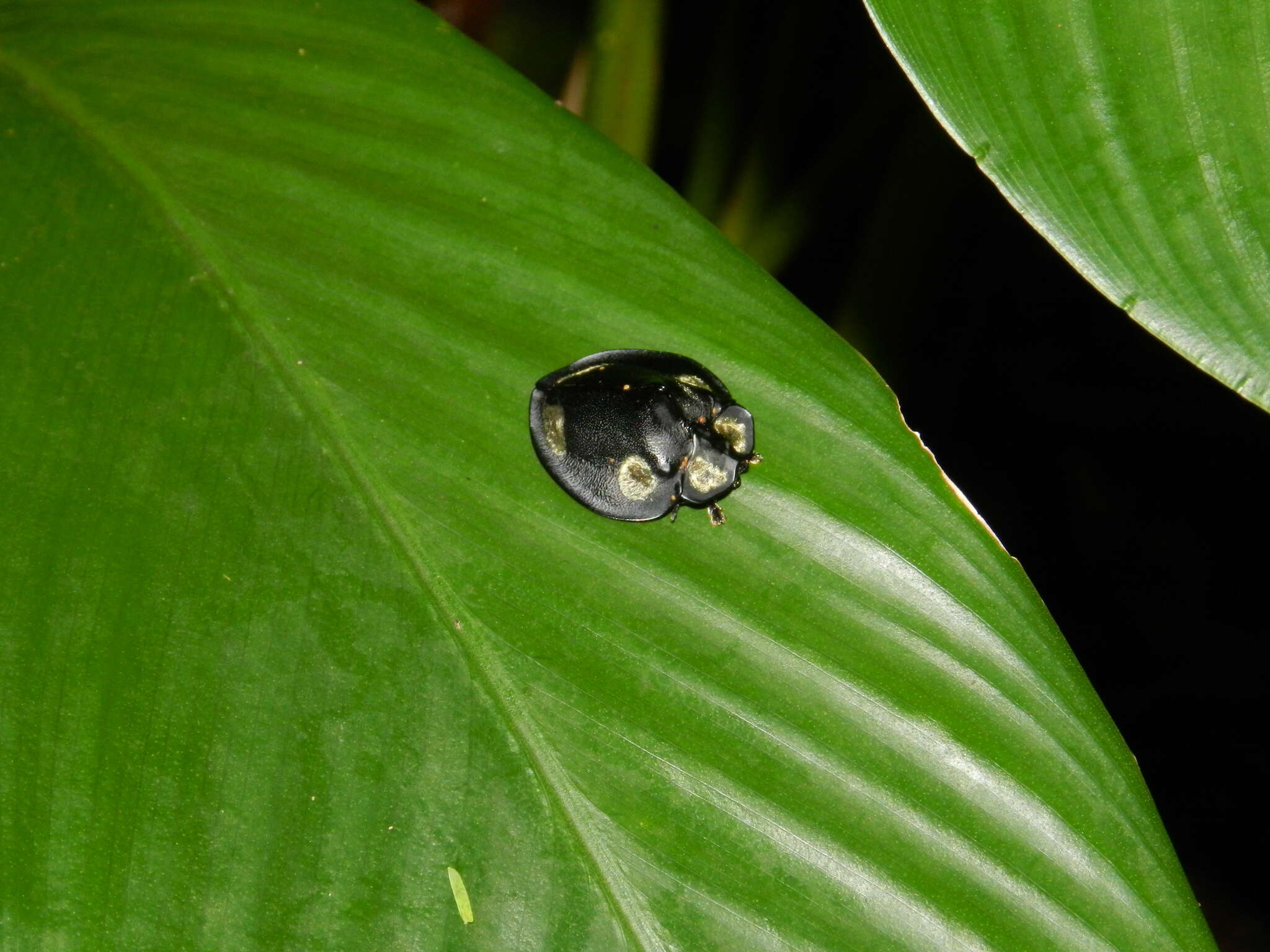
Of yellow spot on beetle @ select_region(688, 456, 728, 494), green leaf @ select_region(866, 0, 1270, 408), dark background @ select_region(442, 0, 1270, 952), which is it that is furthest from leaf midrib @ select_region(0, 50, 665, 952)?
dark background @ select_region(442, 0, 1270, 952)

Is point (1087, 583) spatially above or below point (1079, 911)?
above

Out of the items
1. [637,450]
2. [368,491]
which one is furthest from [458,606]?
[637,450]

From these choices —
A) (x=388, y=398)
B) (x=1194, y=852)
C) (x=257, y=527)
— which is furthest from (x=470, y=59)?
(x=1194, y=852)

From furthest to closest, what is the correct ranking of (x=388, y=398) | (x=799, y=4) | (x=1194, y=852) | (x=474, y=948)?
(x=1194, y=852) < (x=799, y=4) < (x=388, y=398) < (x=474, y=948)

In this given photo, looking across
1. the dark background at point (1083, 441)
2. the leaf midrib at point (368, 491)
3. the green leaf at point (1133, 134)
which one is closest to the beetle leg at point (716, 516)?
the leaf midrib at point (368, 491)

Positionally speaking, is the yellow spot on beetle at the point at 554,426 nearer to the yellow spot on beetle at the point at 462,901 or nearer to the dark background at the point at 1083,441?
the yellow spot on beetle at the point at 462,901

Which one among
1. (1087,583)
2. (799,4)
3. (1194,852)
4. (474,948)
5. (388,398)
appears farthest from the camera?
(1087,583)

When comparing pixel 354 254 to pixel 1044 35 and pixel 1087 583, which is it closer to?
pixel 1044 35

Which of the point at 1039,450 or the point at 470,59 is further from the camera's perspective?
the point at 1039,450
